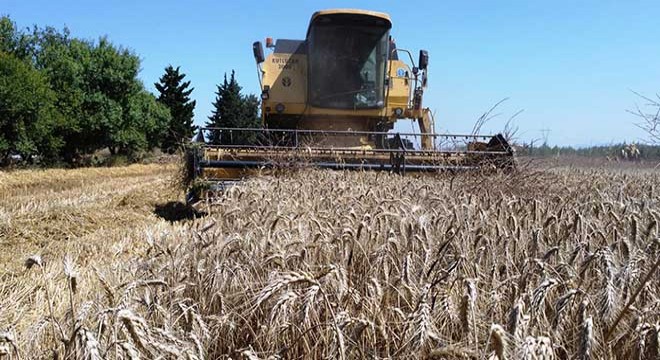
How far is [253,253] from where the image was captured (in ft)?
7.62

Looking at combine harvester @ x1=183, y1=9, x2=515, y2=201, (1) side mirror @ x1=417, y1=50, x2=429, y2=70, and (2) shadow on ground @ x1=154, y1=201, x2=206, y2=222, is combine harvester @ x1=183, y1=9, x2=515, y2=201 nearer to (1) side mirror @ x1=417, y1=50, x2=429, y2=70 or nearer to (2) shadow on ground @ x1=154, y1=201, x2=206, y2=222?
(1) side mirror @ x1=417, y1=50, x2=429, y2=70

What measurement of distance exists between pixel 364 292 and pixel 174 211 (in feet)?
21.2

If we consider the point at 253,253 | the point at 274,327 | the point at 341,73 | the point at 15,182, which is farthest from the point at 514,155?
the point at 15,182

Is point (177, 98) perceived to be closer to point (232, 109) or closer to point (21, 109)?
point (232, 109)

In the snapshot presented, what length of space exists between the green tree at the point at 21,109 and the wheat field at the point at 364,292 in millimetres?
17252

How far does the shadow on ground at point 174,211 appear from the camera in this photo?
7211 mm

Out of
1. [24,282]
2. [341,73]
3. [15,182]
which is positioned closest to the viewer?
[24,282]

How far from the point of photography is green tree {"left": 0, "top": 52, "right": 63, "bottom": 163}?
17.9 metres

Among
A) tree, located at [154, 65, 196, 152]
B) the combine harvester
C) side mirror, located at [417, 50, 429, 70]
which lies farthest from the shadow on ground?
tree, located at [154, 65, 196, 152]

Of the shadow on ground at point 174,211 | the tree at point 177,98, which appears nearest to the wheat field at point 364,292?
the shadow on ground at point 174,211

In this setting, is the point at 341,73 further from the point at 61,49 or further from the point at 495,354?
the point at 61,49

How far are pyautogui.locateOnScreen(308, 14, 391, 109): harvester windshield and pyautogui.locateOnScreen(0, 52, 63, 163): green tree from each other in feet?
45.0

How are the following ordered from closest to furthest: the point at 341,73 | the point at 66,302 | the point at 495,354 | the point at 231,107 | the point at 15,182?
the point at 495,354 → the point at 66,302 → the point at 341,73 → the point at 15,182 → the point at 231,107

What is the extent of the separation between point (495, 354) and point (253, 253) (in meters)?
1.41
